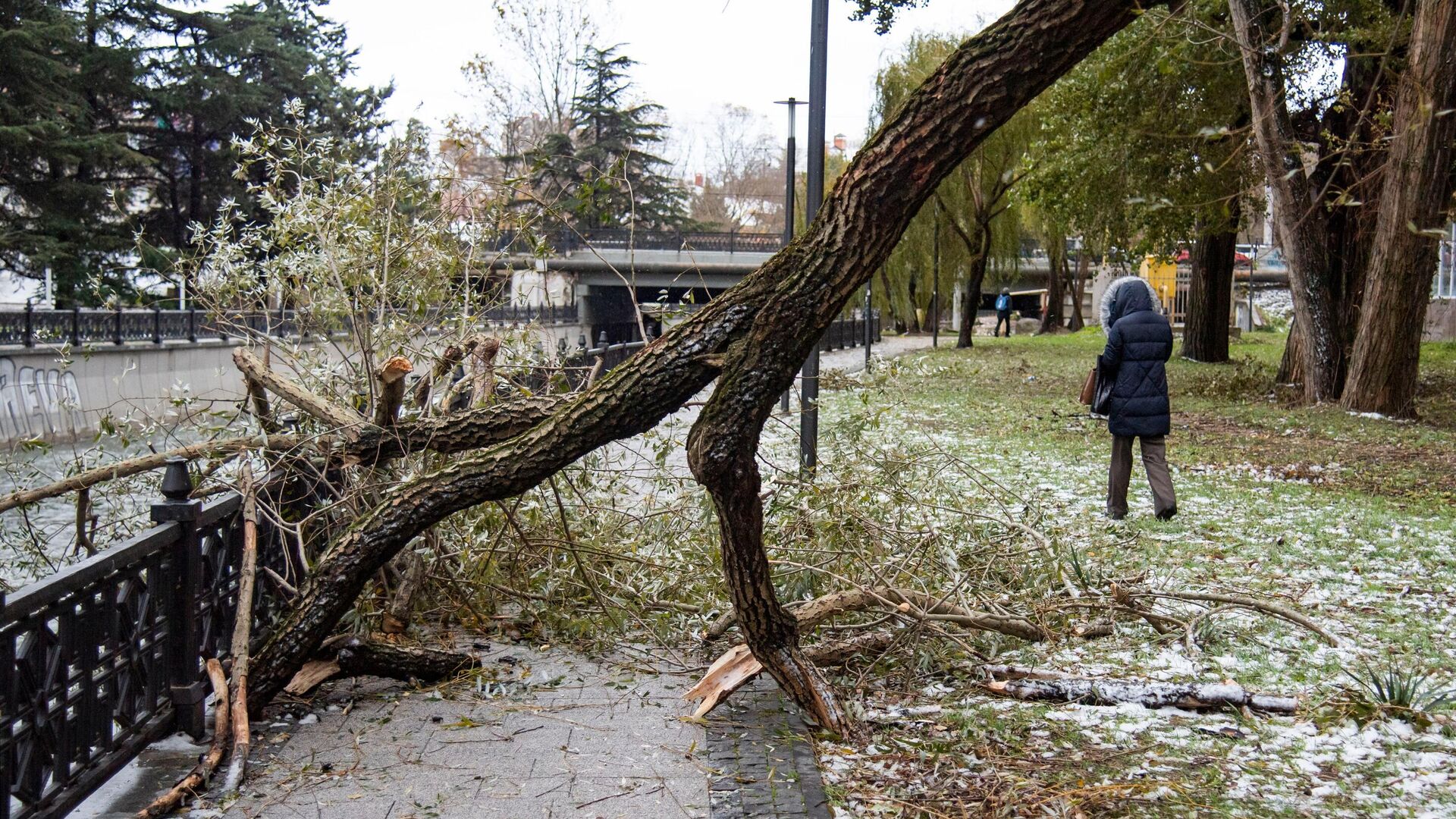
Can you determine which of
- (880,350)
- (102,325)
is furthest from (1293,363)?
(102,325)

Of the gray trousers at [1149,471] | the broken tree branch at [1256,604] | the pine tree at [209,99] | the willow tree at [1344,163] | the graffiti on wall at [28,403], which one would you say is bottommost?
the graffiti on wall at [28,403]

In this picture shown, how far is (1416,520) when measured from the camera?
8758mm

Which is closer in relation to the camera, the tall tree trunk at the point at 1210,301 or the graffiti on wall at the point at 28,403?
the graffiti on wall at the point at 28,403

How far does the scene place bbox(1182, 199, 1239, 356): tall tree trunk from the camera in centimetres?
2517

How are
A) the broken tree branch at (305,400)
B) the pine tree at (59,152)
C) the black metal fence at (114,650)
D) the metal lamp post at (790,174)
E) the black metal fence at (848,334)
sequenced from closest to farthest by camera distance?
Result: the black metal fence at (114,650), the broken tree branch at (305,400), the metal lamp post at (790,174), the pine tree at (59,152), the black metal fence at (848,334)

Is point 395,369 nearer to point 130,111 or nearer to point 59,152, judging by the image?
point 59,152

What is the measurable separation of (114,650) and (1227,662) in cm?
459

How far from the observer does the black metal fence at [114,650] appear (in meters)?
3.46

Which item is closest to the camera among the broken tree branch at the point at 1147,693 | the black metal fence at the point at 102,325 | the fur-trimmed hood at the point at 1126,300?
the broken tree branch at the point at 1147,693

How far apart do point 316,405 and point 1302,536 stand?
6561 mm

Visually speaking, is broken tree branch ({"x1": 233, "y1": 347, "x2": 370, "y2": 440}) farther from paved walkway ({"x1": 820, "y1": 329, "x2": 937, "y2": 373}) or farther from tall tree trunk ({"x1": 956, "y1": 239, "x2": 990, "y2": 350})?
tall tree trunk ({"x1": 956, "y1": 239, "x2": 990, "y2": 350})

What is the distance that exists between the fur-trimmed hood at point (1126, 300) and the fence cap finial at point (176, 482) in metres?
6.74

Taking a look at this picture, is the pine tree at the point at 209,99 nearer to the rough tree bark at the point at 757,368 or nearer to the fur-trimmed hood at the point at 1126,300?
the fur-trimmed hood at the point at 1126,300

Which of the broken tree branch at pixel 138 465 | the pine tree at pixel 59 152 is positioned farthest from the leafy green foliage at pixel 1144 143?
the pine tree at pixel 59 152
